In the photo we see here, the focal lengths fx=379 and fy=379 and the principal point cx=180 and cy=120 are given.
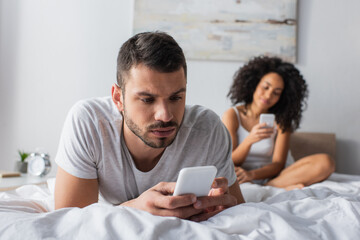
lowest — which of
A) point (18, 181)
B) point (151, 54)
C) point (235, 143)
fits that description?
point (18, 181)

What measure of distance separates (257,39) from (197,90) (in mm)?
574

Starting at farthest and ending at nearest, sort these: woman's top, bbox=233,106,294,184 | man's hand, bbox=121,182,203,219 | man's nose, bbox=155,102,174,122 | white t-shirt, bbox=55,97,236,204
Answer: woman's top, bbox=233,106,294,184, white t-shirt, bbox=55,97,236,204, man's nose, bbox=155,102,174,122, man's hand, bbox=121,182,203,219

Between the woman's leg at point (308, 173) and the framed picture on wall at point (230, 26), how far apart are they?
0.95 metres

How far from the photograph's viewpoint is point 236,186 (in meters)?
1.30

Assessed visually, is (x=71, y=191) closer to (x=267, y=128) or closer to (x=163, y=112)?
(x=163, y=112)

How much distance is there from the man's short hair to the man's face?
0.7 inches

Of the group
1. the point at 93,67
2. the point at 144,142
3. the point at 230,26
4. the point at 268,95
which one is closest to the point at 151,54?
the point at 144,142

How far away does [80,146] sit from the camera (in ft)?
3.67

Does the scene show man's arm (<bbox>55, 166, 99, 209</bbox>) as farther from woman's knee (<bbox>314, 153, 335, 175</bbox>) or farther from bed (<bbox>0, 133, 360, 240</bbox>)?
woman's knee (<bbox>314, 153, 335, 175</bbox>)

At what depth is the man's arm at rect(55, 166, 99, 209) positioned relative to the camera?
3.55ft

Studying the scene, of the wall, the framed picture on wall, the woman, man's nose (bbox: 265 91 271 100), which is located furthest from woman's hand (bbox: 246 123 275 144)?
the framed picture on wall

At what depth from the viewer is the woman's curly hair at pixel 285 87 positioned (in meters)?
2.44

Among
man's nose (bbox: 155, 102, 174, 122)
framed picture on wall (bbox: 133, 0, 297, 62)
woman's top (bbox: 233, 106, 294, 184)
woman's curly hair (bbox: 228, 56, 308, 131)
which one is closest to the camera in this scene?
man's nose (bbox: 155, 102, 174, 122)

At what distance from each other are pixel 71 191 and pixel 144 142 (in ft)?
0.83
